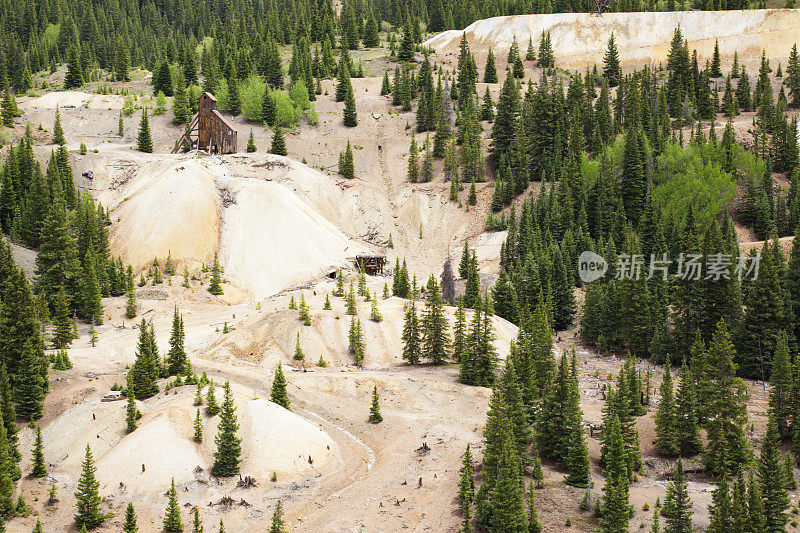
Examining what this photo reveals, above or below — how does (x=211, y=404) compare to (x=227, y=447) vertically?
above

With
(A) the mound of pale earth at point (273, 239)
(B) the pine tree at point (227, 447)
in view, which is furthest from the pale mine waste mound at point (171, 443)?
(A) the mound of pale earth at point (273, 239)

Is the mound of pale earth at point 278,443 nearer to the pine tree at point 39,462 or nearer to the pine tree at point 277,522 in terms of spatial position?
the pine tree at point 277,522

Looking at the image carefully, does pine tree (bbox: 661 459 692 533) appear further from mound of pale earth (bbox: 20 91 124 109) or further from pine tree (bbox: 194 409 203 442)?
mound of pale earth (bbox: 20 91 124 109)

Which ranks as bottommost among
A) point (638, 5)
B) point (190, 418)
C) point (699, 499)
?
point (699, 499)

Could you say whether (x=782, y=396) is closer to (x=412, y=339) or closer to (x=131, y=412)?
(x=412, y=339)

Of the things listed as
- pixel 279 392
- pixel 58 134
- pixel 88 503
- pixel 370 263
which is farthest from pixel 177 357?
pixel 58 134

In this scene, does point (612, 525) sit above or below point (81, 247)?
below

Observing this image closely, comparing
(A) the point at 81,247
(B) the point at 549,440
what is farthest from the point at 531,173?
(B) the point at 549,440

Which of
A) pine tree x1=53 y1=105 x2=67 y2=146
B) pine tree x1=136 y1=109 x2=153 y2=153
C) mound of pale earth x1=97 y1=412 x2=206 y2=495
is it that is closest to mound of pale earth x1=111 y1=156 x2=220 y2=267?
pine tree x1=136 y1=109 x2=153 y2=153

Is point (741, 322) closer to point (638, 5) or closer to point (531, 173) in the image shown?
point (531, 173)
